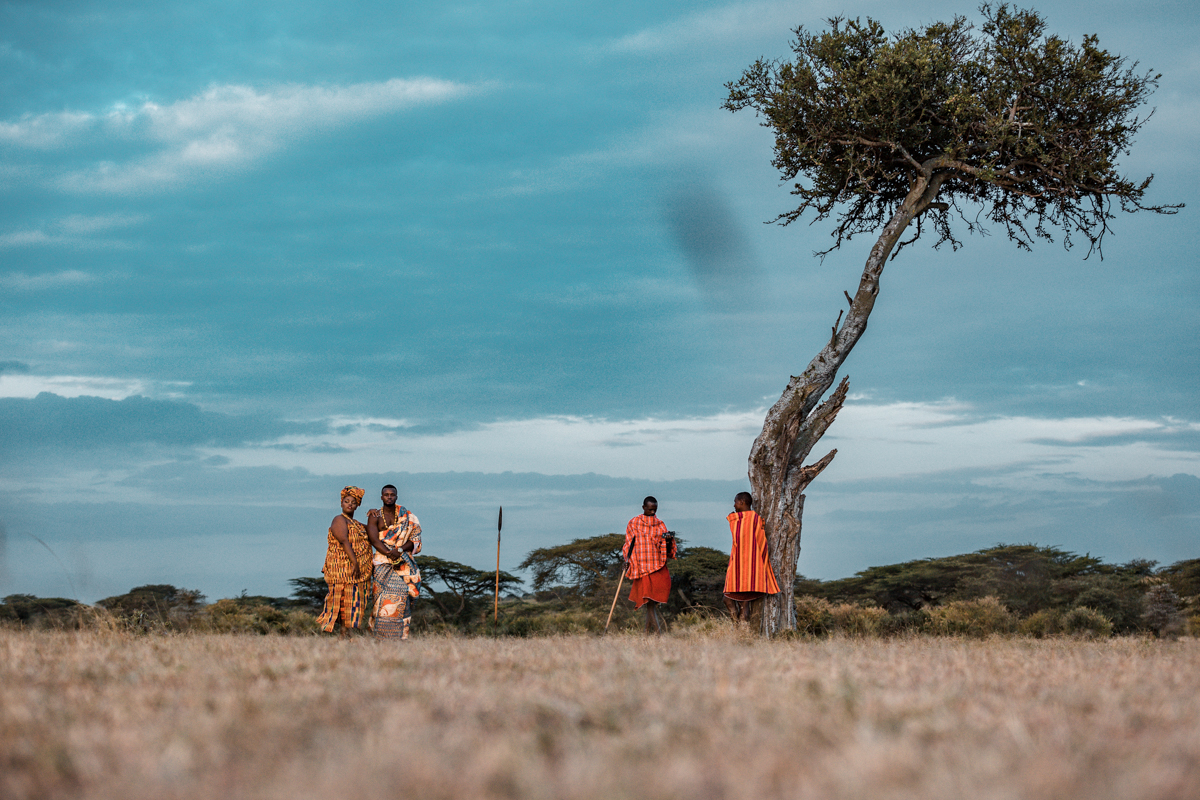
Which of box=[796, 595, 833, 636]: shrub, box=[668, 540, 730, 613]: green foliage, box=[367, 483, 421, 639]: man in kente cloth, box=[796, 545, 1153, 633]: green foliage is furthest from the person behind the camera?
box=[668, 540, 730, 613]: green foliage

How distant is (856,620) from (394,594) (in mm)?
8371

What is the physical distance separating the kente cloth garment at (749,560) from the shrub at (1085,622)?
612cm

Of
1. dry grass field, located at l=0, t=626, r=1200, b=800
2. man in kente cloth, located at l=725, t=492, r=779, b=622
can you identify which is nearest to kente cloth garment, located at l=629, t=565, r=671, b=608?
man in kente cloth, located at l=725, t=492, r=779, b=622

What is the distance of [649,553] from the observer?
597 inches

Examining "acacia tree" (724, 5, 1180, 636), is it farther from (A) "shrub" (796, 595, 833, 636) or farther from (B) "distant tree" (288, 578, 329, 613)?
(B) "distant tree" (288, 578, 329, 613)

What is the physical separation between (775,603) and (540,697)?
31.3 ft

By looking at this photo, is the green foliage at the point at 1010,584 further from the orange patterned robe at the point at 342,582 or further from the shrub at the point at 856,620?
the orange patterned robe at the point at 342,582

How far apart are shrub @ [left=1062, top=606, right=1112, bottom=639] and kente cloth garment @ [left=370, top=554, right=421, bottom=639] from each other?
10.9 meters

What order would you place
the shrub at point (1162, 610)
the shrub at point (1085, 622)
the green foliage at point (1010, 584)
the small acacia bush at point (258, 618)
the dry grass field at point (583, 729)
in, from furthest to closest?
the green foliage at point (1010, 584)
the small acacia bush at point (258, 618)
the shrub at point (1162, 610)
the shrub at point (1085, 622)
the dry grass field at point (583, 729)

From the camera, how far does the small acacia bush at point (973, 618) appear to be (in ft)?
54.4

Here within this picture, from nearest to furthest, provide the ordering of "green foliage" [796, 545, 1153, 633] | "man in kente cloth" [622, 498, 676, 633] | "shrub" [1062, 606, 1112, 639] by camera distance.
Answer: "man in kente cloth" [622, 498, 676, 633] → "shrub" [1062, 606, 1112, 639] → "green foliage" [796, 545, 1153, 633]

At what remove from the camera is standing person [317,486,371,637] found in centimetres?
1227

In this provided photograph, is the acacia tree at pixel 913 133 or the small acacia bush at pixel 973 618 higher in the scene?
the acacia tree at pixel 913 133

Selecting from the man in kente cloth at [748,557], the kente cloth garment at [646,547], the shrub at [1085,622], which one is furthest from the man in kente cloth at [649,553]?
the shrub at [1085,622]
